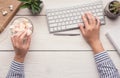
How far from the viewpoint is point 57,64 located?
3.44 feet

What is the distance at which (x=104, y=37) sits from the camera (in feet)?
3.54

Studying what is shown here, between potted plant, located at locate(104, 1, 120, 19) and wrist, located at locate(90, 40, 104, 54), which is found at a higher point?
potted plant, located at locate(104, 1, 120, 19)

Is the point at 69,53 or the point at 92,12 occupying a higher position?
the point at 92,12

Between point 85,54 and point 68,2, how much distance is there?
0.23 m

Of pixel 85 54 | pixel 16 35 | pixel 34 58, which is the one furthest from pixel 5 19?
pixel 85 54

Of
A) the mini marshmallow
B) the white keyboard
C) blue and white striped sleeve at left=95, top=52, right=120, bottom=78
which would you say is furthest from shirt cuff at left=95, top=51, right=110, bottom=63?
the mini marshmallow

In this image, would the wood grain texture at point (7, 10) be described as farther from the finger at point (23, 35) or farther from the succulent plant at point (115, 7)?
the succulent plant at point (115, 7)

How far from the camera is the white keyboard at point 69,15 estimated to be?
1.07 metres

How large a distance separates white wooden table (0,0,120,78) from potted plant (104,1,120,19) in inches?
2.7

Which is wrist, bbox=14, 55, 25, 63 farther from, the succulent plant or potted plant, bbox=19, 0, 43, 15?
the succulent plant

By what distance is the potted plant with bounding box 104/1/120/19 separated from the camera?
41.6 inches

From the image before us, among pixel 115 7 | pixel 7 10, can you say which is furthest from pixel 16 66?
pixel 115 7

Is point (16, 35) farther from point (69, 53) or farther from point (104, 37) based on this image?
point (104, 37)

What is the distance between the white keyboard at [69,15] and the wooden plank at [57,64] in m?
0.11
